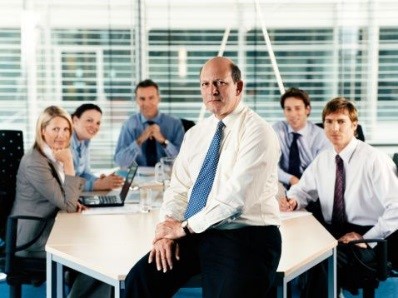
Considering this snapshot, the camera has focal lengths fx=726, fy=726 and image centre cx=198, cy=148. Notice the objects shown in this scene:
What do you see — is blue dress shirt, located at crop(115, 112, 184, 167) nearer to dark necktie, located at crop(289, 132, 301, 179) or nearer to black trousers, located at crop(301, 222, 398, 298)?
dark necktie, located at crop(289, 132, 301, 179)

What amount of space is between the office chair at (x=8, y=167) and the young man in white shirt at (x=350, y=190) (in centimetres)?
154

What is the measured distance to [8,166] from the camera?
4.28 meters

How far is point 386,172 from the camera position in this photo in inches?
147

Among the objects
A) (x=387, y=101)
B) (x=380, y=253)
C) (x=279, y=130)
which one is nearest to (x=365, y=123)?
(x=387, y=101)

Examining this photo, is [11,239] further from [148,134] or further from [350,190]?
[148,134]

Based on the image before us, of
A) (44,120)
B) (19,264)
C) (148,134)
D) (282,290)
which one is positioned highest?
(44,120)

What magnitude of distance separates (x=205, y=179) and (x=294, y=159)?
2.42 meters

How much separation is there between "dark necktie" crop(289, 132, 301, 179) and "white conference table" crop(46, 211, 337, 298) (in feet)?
5.43

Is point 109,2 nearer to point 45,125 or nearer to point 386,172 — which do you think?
point 45,125

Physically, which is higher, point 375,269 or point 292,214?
point 292,214

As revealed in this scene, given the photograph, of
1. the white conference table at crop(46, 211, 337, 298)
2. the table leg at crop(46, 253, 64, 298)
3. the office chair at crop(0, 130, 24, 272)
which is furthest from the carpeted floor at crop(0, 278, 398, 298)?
the table leg at crop(46, 253, 64, 298)

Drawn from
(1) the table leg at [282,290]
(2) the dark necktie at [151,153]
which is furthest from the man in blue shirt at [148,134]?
(1) the table leg at [282,290]

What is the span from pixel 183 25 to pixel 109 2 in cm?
75

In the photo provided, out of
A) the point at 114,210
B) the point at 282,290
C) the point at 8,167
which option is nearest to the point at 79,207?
the point at 114,210
